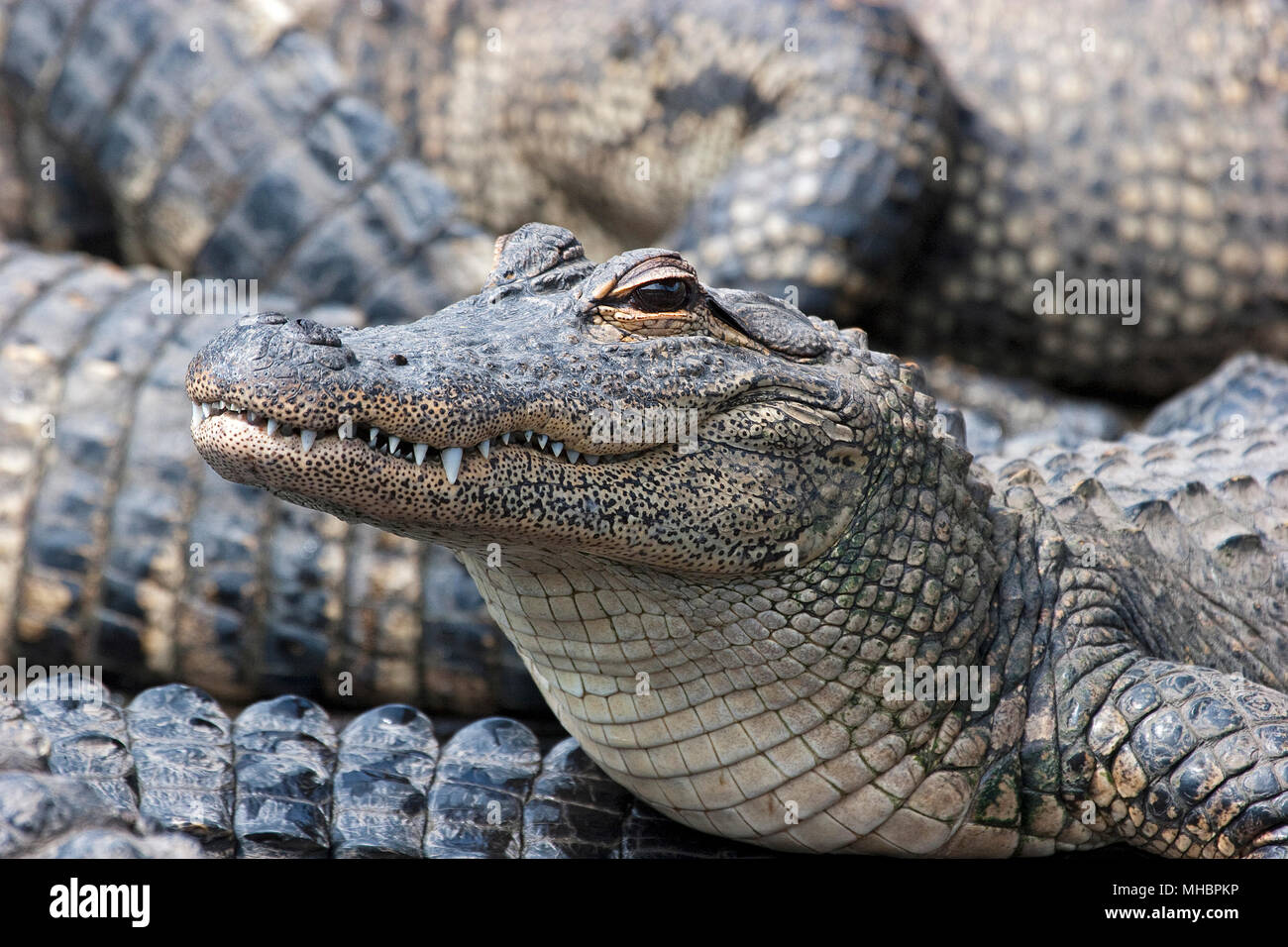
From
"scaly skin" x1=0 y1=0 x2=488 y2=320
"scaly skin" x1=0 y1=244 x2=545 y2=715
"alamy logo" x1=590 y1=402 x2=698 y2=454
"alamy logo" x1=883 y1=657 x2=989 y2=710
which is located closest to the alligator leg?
"alamy logo" x1=883 y1=657 x2=989 y2=710

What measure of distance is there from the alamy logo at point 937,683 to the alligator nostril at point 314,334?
3.27ft

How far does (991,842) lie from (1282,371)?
1.98 meters

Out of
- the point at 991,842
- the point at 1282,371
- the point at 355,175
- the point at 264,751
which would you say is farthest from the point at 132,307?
the point at 1282,371

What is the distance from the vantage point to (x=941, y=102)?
4.27 meters

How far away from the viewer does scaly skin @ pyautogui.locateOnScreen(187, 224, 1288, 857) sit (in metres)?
2.00

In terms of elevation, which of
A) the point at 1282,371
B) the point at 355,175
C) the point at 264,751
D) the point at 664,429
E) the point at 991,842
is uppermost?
the point at 355,175

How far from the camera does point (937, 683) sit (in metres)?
2.25

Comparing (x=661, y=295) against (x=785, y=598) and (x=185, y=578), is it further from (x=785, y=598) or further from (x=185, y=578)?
(x=185, y=578)

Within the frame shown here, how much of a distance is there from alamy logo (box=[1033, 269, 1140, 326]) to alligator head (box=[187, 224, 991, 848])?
2.15m

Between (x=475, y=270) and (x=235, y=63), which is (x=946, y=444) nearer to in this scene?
(x=475, y=270)

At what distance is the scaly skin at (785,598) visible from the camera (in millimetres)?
2004
